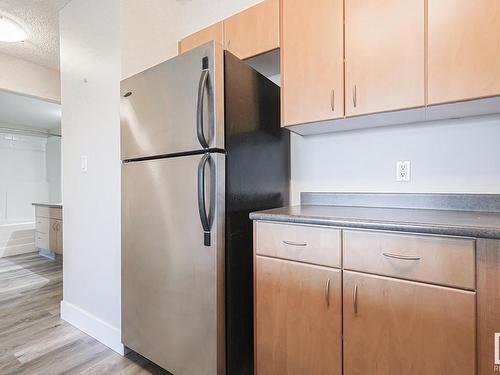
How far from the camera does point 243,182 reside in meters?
1.42

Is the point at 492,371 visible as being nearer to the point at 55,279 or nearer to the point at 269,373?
the point at 269,373

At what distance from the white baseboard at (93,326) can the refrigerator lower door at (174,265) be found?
6.5 inches

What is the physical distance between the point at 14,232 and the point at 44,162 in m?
1.71

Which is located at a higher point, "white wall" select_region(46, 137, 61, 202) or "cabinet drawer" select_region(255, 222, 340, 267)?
"white wall" select_region(46, 137, 61, 202)

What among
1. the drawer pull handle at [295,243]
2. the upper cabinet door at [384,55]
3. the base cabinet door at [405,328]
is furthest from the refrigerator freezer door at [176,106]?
the base cabinet door at [405,328]

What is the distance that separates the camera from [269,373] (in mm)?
1271

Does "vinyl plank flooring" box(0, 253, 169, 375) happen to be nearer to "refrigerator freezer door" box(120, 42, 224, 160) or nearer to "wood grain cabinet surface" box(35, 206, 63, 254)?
"wood grain cabinet surface" box(35, 206, 63, 254)

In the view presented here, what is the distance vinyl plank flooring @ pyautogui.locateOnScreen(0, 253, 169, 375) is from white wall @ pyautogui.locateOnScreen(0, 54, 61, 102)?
2.18 m

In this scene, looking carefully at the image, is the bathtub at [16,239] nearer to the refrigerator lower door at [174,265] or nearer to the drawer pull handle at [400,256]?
the refrigerator lower door at [174,265]

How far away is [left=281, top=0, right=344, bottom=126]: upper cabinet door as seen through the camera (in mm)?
1372

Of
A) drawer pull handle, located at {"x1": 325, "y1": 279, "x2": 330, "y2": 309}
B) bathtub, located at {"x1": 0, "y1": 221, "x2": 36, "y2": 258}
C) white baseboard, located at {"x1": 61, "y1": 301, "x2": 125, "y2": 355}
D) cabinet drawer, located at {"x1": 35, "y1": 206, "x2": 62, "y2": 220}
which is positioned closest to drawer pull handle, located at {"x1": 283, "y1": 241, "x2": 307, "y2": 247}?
drawer pull handle, located at {"x1": 325, "y1": 279, "x2": 330, "y2": 309}

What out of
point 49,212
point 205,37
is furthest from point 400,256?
point 49,212

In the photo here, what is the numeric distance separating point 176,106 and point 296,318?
115cm

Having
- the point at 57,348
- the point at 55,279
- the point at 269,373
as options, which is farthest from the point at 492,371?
the point at 55,279
